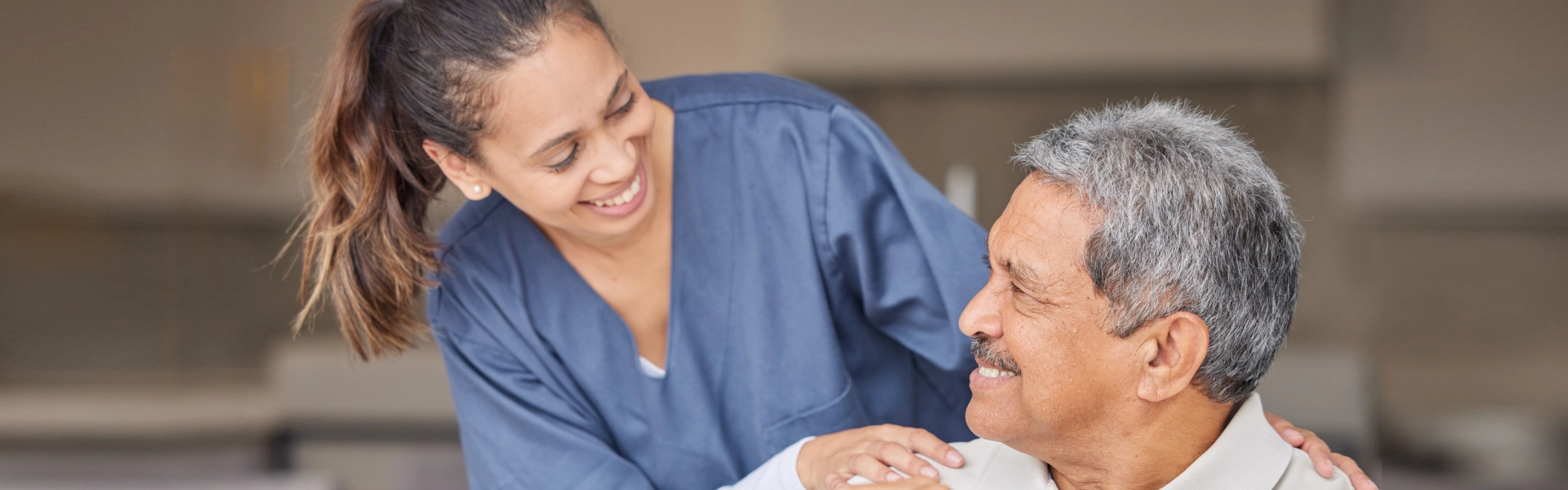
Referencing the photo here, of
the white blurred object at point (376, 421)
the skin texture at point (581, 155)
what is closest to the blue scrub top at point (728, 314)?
the skin texture at point (581, 155)

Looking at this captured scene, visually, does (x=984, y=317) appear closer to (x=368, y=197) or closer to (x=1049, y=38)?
(x=368, y=197)

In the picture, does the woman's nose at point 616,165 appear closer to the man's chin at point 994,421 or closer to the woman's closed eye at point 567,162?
the woman's closed eye at point 567,162

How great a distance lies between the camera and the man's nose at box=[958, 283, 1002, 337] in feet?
3.33

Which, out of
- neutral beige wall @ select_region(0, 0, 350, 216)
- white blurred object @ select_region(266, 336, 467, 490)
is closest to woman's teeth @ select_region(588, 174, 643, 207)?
white blurred object @ select_region(266, 336, 467, 490)

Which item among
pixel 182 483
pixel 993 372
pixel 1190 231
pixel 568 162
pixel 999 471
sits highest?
pixel 568 162

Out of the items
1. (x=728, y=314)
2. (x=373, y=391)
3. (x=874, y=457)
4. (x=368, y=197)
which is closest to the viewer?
(x=874, y=457)

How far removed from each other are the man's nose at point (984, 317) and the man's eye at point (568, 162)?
A: 1.41 feet

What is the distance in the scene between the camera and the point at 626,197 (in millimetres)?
1189

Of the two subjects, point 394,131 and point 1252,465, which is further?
point 394,131

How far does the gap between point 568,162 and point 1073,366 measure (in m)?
0.54

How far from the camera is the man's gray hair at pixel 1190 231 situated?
905mm

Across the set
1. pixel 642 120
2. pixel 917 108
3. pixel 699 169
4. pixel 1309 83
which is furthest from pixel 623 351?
pixel 1309 83

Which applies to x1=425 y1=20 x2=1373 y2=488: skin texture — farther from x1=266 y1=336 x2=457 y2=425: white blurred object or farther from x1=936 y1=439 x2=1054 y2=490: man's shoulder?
x1=266 y1=336 x2=457 y2=425: white blurred object

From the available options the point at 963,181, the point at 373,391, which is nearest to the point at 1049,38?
the point at 963,181
